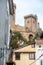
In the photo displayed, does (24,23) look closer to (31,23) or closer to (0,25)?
(31,23)

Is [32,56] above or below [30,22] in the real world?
below

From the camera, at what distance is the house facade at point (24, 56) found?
36.4 metres

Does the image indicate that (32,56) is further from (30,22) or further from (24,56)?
(30,22)

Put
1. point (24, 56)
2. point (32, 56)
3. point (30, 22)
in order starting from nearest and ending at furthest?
point (32, 56) < point (24, 56) < point (30, 22)

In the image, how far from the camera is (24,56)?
3712 centimetres

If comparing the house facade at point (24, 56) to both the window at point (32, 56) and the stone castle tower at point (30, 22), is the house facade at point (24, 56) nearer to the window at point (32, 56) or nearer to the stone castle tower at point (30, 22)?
the window at point (32, 56)

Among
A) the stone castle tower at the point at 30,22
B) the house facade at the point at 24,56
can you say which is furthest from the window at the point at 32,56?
the stone castle tower at the point at 30,22

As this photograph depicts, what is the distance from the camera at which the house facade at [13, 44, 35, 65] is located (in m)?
36.4

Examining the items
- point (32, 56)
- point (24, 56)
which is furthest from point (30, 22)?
point (32, 56)

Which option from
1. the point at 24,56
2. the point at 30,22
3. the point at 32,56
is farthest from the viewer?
the point at 30,22

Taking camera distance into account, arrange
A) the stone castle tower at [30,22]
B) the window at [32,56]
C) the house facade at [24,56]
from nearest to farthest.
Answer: the window at [32,56] → the house facade at [24,56] → the stone castle tower at [30,22]

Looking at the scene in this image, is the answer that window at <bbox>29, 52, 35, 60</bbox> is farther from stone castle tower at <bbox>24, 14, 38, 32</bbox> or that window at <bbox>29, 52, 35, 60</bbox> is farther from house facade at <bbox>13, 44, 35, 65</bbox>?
stone castle tower at <bbox>24, 14, 38, 32</bbox>

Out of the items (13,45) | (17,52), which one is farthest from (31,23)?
(17,52)

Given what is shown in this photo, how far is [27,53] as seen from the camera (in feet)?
121
